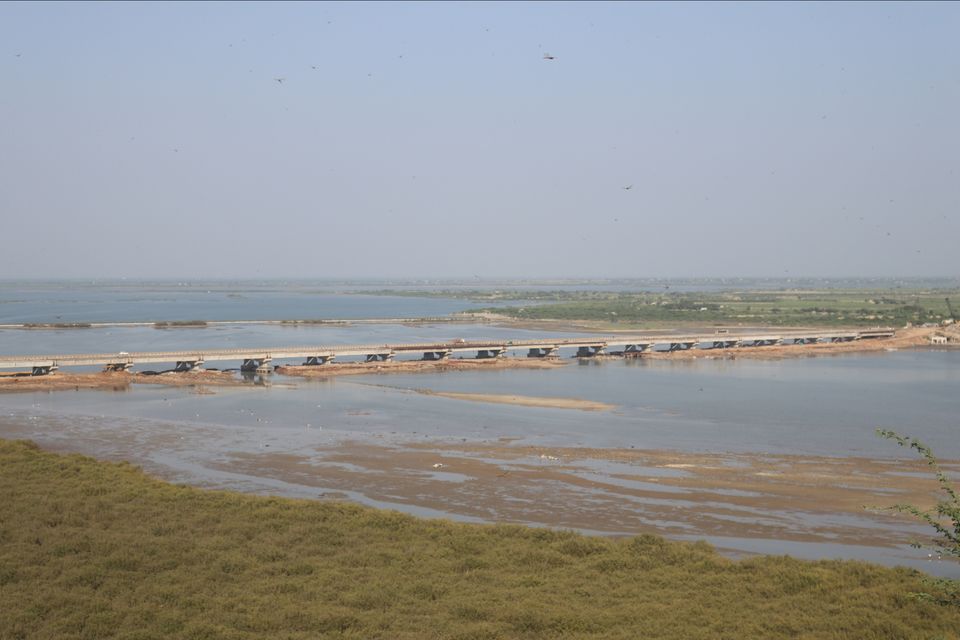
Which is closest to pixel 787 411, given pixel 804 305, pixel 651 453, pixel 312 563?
pixel 651 453

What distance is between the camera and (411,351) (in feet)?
222

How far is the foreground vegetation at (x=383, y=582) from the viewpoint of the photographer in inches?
631

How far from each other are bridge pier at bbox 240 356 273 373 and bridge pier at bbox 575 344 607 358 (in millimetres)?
25792

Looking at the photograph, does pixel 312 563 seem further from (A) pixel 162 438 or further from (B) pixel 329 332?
(B) pixel 329 332

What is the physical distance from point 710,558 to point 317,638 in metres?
8.58

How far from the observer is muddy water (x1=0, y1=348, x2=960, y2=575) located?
24.8 m

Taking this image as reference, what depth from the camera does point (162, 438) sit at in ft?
121

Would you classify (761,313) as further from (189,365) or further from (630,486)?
(630,486)

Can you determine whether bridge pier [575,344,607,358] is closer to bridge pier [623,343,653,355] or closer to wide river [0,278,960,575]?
bridge pier [623,343,653,355]

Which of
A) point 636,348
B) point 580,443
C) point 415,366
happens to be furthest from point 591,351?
point 580,443

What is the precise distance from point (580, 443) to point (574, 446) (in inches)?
32.0

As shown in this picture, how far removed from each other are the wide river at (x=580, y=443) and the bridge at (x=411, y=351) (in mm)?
4215

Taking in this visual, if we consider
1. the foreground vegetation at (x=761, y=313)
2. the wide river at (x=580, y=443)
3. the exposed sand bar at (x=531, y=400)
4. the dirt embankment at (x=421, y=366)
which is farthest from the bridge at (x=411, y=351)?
the foreground vegetation at (x=761, y=313)

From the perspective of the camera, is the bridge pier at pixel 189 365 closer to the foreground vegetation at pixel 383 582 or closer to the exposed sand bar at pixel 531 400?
the exposed sand bar at pixel 531 400
